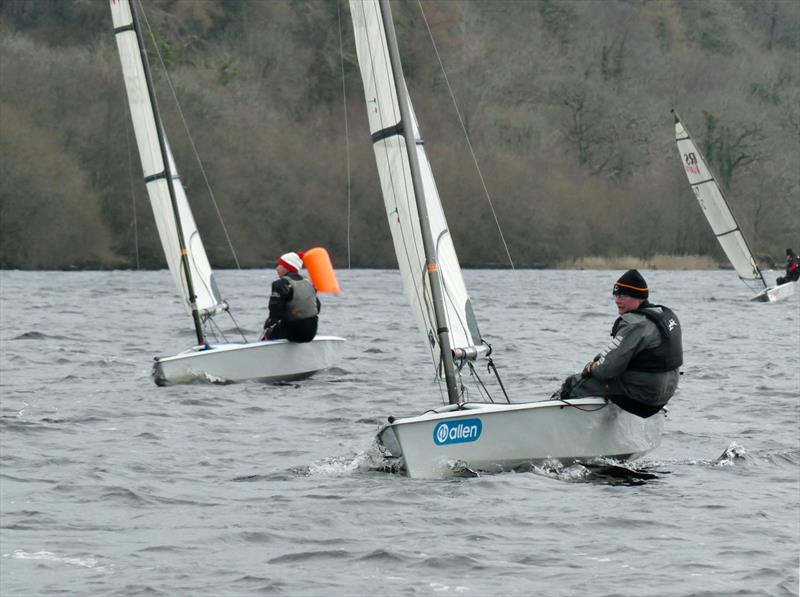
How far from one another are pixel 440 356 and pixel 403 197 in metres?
1.27

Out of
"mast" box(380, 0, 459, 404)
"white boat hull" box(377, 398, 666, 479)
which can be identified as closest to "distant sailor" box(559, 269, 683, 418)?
"white boat hull" box(377, 398, 666, 479)

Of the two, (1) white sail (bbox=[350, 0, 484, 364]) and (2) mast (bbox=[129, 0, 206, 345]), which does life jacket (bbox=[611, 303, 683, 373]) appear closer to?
(1) white sail (bbox=[350, 0, 484, 364])

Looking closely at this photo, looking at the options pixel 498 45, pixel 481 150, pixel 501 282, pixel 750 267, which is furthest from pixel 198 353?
pixel 498 45

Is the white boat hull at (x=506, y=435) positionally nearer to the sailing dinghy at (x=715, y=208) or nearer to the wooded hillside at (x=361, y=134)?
the sailing dinghy at (x=715, y=208)

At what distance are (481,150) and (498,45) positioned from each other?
13.8m

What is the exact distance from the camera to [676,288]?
44062mm

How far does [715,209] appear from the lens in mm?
41750

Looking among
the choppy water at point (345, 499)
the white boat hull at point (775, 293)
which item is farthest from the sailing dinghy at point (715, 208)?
the choppy water at point (345, 499)

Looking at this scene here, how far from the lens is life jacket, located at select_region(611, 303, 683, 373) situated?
34.5ft

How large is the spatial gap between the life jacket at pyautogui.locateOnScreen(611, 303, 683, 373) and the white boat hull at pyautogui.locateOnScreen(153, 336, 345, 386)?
667cm

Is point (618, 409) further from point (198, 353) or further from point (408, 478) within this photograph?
point (198, 353)

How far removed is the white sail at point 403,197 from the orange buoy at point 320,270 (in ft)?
9.27

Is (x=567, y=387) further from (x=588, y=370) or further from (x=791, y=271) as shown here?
(x=791, y=271)

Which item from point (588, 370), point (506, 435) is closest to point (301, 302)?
point (506, 435)
